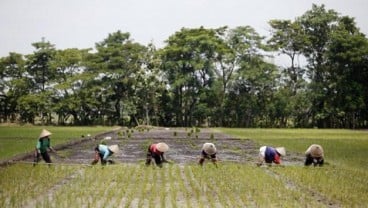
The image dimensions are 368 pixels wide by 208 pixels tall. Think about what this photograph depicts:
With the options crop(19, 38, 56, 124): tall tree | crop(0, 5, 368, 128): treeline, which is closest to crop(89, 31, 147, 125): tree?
crop(0, 5, 368, 128): treeline

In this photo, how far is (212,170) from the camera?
11.6 meters

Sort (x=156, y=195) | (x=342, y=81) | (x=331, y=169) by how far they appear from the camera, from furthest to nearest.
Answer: (x=342, y=81)
(x=331, y=169)
(x=156, y=195)

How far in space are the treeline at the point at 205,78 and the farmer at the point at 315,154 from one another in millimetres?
28787

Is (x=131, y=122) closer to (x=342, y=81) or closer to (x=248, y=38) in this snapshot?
(x=248, y=38)

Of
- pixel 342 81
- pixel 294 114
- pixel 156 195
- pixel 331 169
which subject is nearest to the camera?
pixel 156 195

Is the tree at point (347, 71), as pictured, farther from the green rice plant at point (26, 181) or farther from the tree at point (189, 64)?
the green rice plant at point (26, 181)

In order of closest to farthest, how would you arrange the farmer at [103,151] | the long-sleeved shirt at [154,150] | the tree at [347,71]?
the long-sleeved shirt at [154,150]
the farmer at [103,151]
the tree at [347,71]

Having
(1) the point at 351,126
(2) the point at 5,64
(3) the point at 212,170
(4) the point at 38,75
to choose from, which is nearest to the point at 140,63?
(4) the point at 38,75

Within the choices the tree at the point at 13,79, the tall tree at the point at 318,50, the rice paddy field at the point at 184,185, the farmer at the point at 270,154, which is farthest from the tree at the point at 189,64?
the farmer at the point at 270,154

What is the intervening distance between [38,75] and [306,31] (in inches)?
937

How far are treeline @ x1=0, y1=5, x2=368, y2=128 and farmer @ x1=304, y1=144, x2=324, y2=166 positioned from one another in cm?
2879

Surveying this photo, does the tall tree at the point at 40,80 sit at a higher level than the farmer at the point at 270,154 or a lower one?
higher

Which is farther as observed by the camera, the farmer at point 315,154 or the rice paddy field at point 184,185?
the farmer at point 315,154

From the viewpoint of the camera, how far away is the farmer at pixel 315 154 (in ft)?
36.7
